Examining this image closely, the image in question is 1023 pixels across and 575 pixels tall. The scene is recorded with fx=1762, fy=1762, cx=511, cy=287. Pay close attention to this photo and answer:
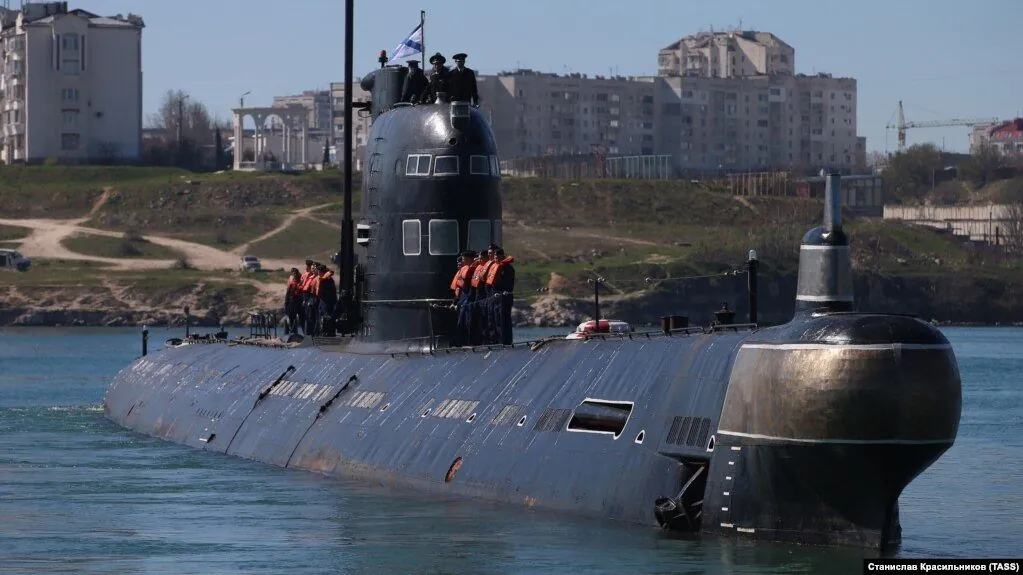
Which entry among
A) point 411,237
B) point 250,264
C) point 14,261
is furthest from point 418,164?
point 14,261

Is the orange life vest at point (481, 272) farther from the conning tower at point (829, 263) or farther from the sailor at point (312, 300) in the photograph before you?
the sailor at point (312, 300)

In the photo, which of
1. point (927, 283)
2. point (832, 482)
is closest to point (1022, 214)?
point (927, 283)

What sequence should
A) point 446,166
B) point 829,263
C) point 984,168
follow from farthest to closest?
point 984,168 < point 446,166 < point 829,263

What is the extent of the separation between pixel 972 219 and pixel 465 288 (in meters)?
130

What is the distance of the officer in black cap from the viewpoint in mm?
33219

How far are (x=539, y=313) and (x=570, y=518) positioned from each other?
87659 millimetres

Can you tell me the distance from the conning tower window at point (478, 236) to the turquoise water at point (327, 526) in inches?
203

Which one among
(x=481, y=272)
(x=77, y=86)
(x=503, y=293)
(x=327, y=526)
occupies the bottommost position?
(x=327, y=526)

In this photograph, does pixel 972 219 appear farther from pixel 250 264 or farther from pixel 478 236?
pixel 478 236

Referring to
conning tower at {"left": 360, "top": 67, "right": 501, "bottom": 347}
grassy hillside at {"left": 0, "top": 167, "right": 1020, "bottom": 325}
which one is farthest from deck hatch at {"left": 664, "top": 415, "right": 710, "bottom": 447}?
grassy hillside at {"left": 0, "top": 167, "right": 1020, "bottom": 325}

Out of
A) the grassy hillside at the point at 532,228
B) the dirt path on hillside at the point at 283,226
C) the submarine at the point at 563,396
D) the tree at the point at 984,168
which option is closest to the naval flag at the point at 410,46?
the submarine at the point at 563,396

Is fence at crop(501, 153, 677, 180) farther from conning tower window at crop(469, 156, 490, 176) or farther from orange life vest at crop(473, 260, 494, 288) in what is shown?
orange life vest at crop(473, 260, 494, 288)

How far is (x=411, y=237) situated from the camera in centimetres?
3297

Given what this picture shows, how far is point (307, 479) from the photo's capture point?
102 feet
